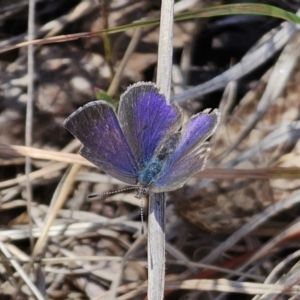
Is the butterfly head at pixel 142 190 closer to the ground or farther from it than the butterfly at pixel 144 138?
→ closer to the ground

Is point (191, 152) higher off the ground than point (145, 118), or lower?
lower

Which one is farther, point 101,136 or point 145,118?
point 145,118

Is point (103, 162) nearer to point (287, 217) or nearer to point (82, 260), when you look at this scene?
point (82, 260)

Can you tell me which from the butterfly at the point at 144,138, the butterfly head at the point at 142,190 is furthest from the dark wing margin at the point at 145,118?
the butterfly head at the point at 142,190

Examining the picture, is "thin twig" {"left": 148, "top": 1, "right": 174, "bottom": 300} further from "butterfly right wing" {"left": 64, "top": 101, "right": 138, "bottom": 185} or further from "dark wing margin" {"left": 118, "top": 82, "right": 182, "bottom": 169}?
"butterfly right wing" {"left": 64, "top": 101, "right": 138, "bottom": 185}

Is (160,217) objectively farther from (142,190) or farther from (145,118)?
(145,118)

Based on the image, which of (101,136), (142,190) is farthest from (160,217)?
(101,136)

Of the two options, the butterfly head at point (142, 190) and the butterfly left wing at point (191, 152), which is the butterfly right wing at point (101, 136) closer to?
the butterfly head at point (142, 190)
